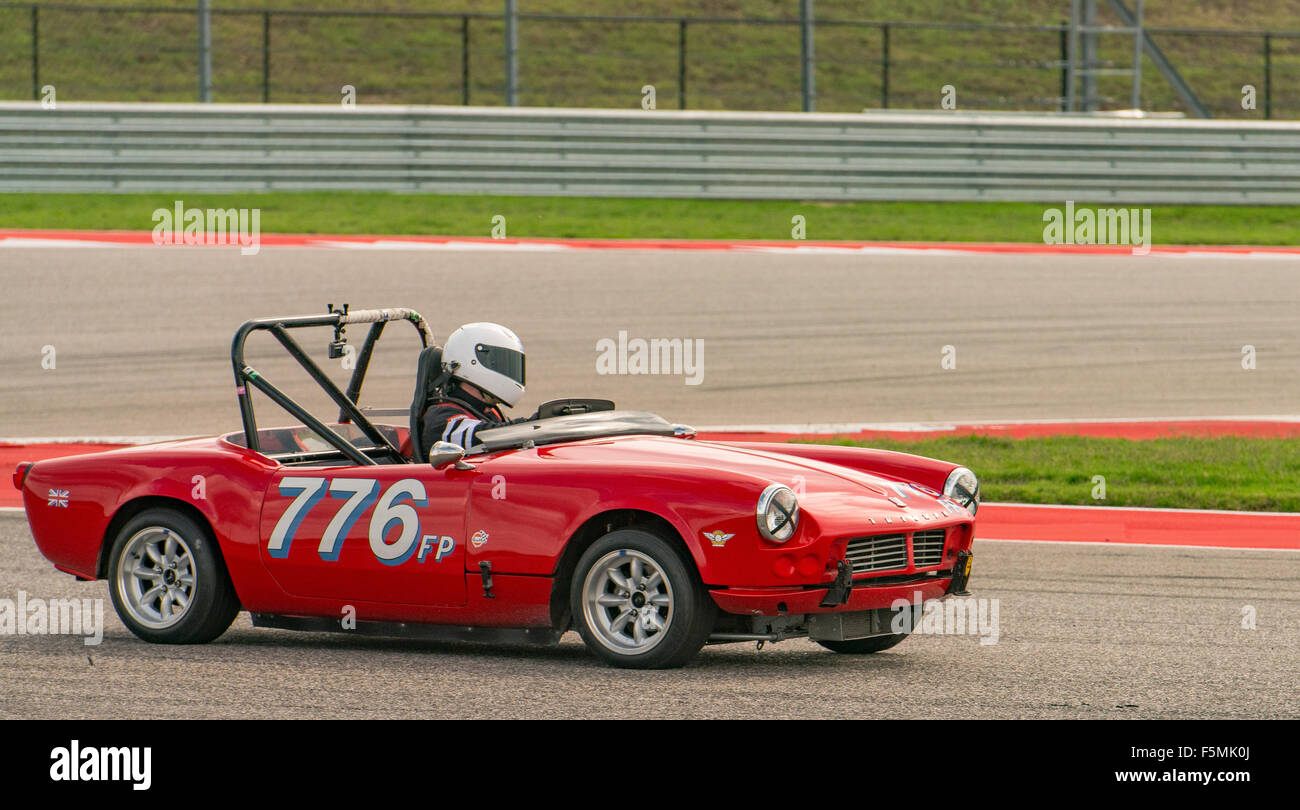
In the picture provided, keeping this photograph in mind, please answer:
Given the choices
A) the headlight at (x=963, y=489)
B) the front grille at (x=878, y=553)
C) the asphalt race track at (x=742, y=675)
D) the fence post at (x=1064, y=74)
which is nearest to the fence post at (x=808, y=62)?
the fence post at (x=1064, y=74)

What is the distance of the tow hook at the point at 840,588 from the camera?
6957 mm

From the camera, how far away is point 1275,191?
21.7 meters

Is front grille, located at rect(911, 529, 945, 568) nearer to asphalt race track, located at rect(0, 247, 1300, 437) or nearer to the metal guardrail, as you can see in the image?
asphalt race track, located at rect(0, 247, 1300, 437)

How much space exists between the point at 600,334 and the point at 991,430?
3633mm

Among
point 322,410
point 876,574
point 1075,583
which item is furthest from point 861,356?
point 876,574

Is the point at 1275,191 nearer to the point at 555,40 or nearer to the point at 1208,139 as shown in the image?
the point at 1208,139

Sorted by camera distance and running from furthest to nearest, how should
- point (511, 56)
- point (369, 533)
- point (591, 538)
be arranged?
point (511, 56) < point (369, 533) < point (591, 538)

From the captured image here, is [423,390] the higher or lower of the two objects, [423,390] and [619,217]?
the lower

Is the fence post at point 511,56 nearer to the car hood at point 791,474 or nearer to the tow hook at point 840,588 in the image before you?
the car hood at point 791,474

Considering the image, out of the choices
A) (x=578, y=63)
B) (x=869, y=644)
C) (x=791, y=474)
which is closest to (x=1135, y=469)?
(x=869, y=644)

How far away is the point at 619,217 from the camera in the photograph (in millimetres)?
20781

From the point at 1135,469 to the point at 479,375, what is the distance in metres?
7.35

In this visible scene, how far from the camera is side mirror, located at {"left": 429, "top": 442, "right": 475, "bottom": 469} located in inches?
291

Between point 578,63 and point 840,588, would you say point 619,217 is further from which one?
point 578,63
